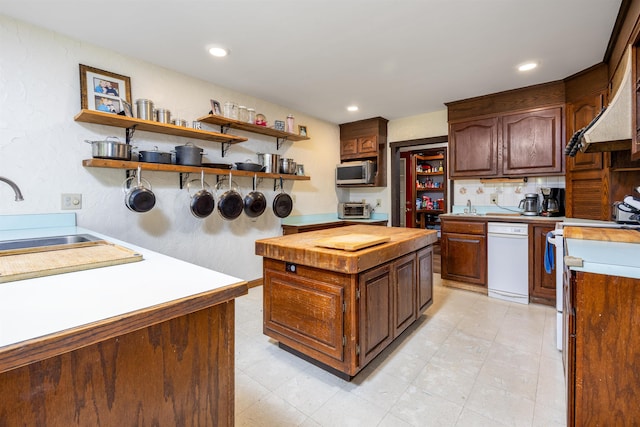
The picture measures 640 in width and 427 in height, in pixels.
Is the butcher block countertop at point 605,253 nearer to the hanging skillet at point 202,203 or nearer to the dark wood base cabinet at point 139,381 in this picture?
the dark wood base cabinet at point 139,381

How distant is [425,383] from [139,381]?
162cm

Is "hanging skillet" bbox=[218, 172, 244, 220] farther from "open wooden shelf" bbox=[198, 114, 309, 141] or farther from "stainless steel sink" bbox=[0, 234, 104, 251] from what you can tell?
"stainless steel sink" bbox=[0, 234, 104, 251]

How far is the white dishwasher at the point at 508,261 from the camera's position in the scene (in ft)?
9.89

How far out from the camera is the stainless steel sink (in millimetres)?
1529

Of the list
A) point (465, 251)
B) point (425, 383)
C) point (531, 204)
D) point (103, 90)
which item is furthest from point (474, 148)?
point (103, 90)

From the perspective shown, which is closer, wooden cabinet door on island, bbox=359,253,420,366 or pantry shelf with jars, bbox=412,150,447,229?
wooden cabinet door on island, bbox=359,253,420,366

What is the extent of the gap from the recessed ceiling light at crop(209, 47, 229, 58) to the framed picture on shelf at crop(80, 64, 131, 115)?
746mm

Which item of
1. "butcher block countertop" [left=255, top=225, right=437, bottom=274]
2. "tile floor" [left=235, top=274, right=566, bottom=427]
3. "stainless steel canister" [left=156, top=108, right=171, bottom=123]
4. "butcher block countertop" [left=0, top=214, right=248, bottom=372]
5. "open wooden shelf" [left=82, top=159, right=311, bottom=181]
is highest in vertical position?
"stainless steel canister" [left=156, top=108, right=171, bottom=123]

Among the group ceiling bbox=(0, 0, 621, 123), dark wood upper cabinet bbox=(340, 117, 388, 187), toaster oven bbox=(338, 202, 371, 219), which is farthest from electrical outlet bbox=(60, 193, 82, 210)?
dark wood upper cabinet bbox=(340, 117, 388, 187)

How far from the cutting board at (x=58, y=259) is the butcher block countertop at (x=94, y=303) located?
0.08 feet

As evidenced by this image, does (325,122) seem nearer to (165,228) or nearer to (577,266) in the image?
(165,228)

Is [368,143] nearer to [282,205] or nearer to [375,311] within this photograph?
[282,205]

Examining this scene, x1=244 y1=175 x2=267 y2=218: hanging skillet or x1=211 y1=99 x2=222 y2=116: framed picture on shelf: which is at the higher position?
x1=211 y1=99 x2=222 y2=116: framed picture on shelf

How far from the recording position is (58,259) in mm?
1117
